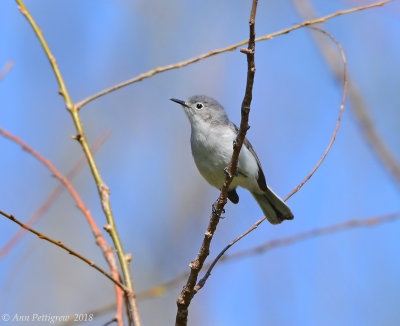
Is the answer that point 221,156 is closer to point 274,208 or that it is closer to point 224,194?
point 274,208

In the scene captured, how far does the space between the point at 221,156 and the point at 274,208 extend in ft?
2.36

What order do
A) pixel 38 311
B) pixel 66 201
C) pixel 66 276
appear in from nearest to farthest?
pixel 38 311 → pixel 66 276 → pixel 66 201

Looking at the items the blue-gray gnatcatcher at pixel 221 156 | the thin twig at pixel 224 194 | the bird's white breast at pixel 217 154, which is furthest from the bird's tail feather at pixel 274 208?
the thin twig at pixel 224 194

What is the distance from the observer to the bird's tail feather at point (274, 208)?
4.00 metres

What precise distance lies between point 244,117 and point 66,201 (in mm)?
5636

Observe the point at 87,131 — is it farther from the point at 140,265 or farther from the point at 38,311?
the point at 38,311

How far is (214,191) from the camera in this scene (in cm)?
704

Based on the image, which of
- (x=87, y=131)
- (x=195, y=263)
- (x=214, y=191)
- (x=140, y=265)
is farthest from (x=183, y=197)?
(x=195, y=263)

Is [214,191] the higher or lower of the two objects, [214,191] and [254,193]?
the higher

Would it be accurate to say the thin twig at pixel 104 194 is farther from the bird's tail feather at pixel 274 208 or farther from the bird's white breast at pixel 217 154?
the bird's tail feather at pixel 274 208

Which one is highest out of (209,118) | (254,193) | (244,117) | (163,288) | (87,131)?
(87,131)

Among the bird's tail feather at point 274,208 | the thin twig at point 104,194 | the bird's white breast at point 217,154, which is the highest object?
the bird's white breast at point 217,154

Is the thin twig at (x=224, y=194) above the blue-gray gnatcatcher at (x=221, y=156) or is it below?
below

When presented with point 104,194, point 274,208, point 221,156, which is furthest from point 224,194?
point 274,208
